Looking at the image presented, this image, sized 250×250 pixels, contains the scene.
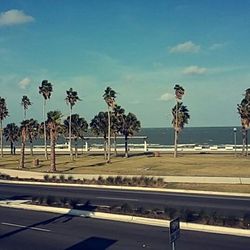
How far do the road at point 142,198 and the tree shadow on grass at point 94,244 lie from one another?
26.4 feet

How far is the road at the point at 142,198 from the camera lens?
2612 centimetres

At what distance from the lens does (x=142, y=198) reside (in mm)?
30656

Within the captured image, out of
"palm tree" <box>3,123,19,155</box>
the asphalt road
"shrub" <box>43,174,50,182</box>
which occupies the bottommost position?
the asphalt road

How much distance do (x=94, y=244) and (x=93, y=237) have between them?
1241mm

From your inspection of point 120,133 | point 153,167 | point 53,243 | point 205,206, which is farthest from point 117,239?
point 120,133

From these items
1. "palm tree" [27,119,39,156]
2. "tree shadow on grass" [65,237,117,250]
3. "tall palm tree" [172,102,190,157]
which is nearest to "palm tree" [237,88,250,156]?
"tall palm tree" [172,102,190,157]

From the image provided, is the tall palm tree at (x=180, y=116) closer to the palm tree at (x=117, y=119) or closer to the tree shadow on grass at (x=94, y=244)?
the palm tree at (x=117, y=119)

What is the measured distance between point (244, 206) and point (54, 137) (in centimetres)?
3429

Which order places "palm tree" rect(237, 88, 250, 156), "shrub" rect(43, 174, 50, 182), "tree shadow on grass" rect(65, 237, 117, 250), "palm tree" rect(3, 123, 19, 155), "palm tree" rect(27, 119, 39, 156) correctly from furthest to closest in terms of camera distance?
"palm tree" rect(3, 123, 19, 155) < "palm tree" rect(27, 119, 39, 156) < "palm tree" rect(237, 88, 250, 156) < "shrub" rect(43, 174, 50, 182) < "tree shadow on grass" rect(65, 237, 117, 250)

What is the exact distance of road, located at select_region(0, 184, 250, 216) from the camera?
85.7 feet

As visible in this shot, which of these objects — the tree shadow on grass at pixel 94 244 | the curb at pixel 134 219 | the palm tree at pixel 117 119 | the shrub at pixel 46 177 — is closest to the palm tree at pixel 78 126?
the palm tree at pixel 117 119

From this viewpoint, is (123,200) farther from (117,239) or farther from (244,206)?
(117,239)

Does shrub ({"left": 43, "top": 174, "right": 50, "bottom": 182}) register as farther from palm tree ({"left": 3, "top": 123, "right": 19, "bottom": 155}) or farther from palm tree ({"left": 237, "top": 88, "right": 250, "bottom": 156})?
palm tree ({"left": 3, "top": 123, "right": 19, "bottom": 155})

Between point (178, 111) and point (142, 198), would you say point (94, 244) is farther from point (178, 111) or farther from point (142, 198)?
point (178, 111)
